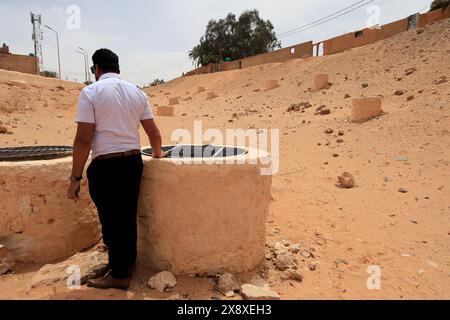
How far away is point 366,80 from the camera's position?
1510 cm

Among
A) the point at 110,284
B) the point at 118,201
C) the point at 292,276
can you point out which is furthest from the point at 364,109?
the point at 110,284

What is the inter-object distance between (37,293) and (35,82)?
16712 mm

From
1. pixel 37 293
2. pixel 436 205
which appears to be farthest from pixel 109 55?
pixel 436 205

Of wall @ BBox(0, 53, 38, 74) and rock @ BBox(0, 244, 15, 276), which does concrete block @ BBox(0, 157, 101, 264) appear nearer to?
rock @ BBox(0, 244, 15, 276)

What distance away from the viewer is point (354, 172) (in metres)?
6.56

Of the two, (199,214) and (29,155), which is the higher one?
(29,155)

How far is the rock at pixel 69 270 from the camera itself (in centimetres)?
264

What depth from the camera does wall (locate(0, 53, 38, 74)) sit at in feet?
72.6

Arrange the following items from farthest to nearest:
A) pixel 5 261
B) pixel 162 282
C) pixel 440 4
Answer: pixel 440 4 → pixel 5 261 → pixel 162 282

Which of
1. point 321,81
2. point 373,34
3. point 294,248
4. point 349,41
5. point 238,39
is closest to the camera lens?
point 294,248

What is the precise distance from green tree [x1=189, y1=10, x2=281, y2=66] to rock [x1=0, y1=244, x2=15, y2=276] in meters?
38.9

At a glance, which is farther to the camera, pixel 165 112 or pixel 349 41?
pixel 349 41

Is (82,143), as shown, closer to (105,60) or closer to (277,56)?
(105,60)

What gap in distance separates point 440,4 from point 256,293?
22667 mm
